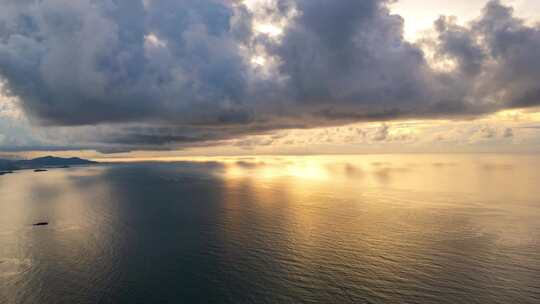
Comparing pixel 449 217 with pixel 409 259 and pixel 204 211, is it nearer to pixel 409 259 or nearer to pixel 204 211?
pixel 409 259

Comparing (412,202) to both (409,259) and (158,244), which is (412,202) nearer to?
(409,259)

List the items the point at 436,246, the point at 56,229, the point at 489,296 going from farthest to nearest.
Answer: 1. the point at 56,229
2. the point at 436,246
3. the point at 489,296

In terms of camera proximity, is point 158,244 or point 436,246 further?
point 158,244

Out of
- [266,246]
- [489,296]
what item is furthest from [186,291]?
[489,296]

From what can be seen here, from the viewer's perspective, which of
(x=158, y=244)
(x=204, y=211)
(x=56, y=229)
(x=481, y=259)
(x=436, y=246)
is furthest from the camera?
(x=204, y=211)

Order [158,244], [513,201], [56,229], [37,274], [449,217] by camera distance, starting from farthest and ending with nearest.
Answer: [513,201] < [449,217] < [56,229] < [158,244] < [37,274]

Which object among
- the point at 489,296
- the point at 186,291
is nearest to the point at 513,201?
the point at 489,296

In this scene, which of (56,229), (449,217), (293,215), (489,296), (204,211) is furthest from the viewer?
(204,211)

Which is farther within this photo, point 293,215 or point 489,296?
point 293,215
